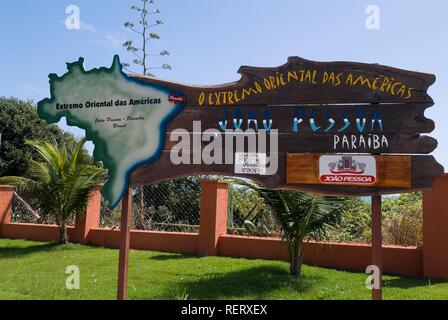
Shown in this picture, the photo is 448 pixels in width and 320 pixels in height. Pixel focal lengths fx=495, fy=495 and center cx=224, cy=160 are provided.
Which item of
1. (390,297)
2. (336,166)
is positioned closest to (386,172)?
(336,166)

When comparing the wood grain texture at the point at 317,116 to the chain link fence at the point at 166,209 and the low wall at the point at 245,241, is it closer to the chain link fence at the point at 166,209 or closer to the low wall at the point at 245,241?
the low wall at the point at 245,241

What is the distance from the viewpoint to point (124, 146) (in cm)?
602

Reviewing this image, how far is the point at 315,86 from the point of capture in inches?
217

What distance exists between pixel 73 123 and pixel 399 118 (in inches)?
152

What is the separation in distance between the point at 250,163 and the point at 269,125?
48 cm

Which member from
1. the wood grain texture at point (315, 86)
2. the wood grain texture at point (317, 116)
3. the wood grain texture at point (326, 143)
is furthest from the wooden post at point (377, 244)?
the wood grain texture at point (315, 86)

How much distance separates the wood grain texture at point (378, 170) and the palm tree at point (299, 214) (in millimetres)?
2226

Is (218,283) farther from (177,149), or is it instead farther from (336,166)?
(336,166)

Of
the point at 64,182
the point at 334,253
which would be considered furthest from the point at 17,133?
the point at 334,253

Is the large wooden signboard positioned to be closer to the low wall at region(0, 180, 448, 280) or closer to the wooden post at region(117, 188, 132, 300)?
the wooden post at region(117, 188, 132, 300)

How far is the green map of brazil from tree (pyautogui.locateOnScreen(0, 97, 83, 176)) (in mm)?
17766
